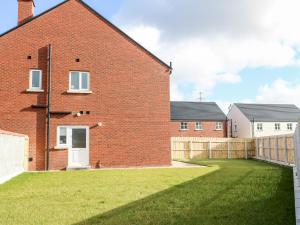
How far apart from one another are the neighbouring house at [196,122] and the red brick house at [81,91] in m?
22.9

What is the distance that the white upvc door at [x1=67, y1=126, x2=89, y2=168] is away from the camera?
59.0 feet

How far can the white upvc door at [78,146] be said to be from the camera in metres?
18.0

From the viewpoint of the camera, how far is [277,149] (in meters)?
21.2

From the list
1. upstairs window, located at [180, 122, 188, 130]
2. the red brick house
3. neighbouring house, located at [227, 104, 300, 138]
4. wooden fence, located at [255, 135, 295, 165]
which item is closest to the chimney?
the red brick house

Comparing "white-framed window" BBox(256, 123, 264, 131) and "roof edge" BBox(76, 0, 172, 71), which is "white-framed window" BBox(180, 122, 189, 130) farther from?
"roof edge" BBox(76, 0, 172, 71)

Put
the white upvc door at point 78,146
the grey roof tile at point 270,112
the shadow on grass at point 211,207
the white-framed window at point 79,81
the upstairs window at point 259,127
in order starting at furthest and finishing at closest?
1. the grey roof tile at point 270,112
2. the upstairs window at point 259,127
3. the white-framed window at point 79,81
4. the white upvc door at point 78,146
5. the shadow on grass at point 211,207

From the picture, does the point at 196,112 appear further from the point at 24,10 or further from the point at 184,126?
the point at 24,10

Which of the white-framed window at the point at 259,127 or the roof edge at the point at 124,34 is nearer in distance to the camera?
the roof edge at the point at 124,34

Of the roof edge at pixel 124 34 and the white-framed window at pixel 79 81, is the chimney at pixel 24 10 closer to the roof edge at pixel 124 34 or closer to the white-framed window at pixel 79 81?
the roof edge at pixel 124 34

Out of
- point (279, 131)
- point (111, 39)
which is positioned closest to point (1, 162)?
point (111, 39)

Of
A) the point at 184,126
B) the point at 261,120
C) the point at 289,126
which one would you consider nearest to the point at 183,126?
the point at 184,126

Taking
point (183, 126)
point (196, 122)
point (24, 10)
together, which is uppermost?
point (24, 10)

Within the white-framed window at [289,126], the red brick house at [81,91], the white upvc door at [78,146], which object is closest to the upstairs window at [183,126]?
the white-framed window at [289,126]

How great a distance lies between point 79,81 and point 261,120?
31.2 metres
